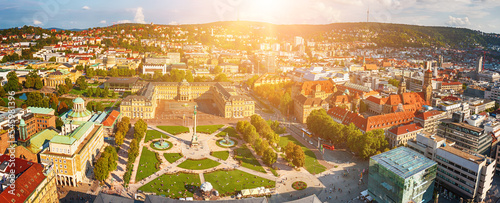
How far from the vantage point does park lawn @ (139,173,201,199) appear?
1642 inches

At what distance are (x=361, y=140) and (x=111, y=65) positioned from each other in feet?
344

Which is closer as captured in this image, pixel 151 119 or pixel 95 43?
pixel 151 119

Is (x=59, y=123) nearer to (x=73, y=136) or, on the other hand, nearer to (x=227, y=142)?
(x=73, y=136)

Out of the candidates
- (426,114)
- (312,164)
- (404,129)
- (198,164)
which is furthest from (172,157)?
(426,114)

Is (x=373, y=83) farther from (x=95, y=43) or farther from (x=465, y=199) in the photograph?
(x=95, y=43)

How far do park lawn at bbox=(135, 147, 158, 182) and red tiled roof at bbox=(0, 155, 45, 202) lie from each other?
1222cm

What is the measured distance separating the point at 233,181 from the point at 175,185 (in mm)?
8022

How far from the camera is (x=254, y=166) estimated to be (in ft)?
164

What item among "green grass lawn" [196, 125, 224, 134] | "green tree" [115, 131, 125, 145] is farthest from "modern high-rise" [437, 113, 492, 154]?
"green tree" [115, 131, 125, 145]

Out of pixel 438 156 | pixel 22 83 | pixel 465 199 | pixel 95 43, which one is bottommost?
pixel 465 199

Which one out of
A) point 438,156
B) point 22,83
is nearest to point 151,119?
point 22,83

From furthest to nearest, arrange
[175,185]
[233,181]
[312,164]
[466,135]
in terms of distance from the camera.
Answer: [466,135]
[312,164]
[233,181]
[175,185]

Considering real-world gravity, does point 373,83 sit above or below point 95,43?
below

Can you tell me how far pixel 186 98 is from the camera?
94438mm
